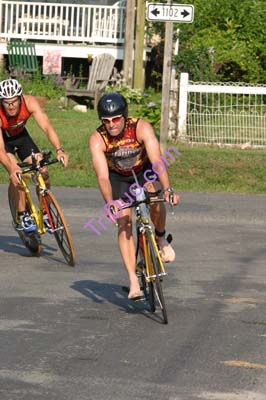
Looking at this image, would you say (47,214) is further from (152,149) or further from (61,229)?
(152,149)

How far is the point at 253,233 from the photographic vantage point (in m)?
14.6

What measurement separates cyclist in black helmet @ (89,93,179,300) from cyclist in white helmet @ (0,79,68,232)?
2156mm

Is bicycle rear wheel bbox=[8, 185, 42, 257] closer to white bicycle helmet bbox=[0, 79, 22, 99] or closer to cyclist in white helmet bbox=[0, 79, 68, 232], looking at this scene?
cyclist in white helmet bbox=[0, 79, 68, 232]

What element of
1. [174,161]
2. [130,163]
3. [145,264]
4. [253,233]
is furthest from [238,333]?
[174,161]

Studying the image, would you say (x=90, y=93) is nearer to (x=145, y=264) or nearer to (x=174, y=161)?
(x=174, y=161)

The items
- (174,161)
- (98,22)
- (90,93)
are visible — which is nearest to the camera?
(174,161)

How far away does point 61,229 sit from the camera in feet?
39.2

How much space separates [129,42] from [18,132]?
1966 cm

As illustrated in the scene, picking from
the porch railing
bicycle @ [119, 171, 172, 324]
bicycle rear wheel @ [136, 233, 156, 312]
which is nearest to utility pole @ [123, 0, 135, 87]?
the porch railing

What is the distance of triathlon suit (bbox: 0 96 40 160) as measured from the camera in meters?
12.2

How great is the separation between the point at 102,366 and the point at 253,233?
727cm

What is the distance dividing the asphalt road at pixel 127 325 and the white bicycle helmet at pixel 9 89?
1662 mm

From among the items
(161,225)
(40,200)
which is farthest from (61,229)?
(161,225)

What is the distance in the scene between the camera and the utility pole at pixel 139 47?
3073cm
